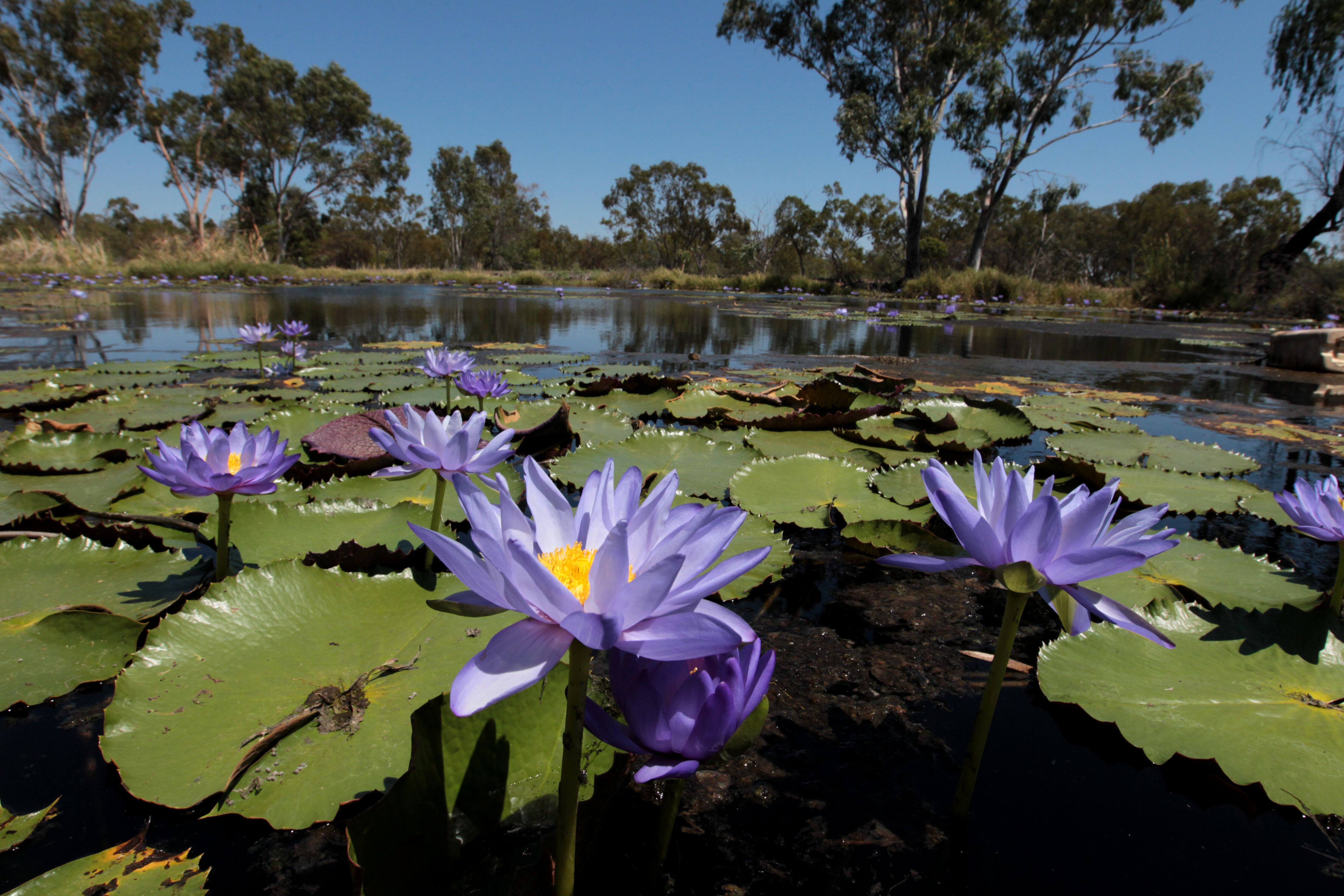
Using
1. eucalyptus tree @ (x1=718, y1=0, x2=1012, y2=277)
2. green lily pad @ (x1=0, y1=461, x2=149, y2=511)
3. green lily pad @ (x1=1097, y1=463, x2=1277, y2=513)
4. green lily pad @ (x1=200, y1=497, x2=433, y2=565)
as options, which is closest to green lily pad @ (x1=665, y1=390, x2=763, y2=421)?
green lily pad @ (x1=1097, y1=463, x2=1277, y2=513)

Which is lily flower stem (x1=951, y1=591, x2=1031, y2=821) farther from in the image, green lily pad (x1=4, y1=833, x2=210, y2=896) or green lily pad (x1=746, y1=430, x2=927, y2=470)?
green lily pad (x1=746, y1=430, x2=927, y2=470)

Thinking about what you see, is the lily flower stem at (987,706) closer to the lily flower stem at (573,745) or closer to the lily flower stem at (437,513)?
the lily flower stem at (573,745)

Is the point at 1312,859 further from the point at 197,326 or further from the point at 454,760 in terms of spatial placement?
the point at 197,326

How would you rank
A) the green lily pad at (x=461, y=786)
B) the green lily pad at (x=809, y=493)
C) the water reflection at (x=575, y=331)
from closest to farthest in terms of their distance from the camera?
1. the green lily pad at (x=461, y=786)
2. the green lily pad at (x=809, y=493)
3. the water reflection at (x=575, y=331)

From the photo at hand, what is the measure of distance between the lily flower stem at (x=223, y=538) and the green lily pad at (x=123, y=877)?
445mm

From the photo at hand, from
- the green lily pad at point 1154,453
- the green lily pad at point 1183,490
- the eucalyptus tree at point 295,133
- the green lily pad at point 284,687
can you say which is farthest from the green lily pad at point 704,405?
the eucalyptus tree at point 295,133

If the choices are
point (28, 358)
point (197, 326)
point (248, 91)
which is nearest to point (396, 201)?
point (248, 91)

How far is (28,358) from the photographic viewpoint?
367 cm

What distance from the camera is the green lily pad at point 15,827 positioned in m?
0.59

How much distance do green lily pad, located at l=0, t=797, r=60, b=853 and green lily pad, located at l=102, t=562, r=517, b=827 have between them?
0.07 m

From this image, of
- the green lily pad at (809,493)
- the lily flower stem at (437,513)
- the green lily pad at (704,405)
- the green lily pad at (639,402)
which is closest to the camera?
the lily flower stem at (437,513)

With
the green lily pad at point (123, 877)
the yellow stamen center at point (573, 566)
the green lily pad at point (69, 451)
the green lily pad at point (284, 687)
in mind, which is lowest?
the green lily pad at point (123, 877)

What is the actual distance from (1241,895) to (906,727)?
0.34 metres

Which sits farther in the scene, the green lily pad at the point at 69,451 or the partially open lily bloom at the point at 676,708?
the green lily pad at the point at 69,451
